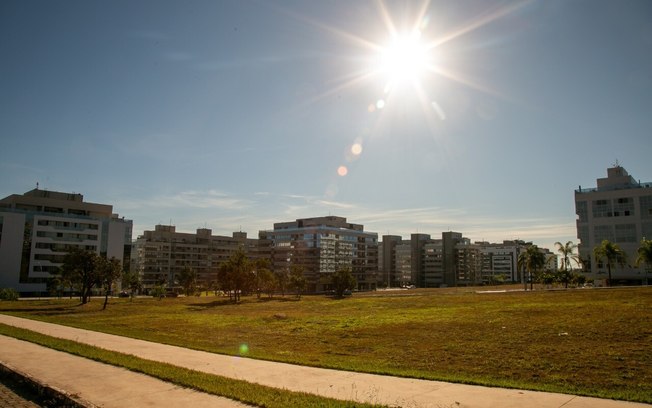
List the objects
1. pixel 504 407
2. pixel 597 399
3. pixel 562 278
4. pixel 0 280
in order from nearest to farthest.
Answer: pixel 504 407 → pixel 597 399 → pixel 562 278 → pixel 0 280

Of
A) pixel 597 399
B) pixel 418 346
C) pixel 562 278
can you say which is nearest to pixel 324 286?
pixel 562 278

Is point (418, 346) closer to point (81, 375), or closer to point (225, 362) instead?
point (225, 362)

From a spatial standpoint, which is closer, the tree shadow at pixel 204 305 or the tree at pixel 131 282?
the tree shadow at pixel 204 305

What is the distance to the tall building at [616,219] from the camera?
11500 centimetres

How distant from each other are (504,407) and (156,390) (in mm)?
10710

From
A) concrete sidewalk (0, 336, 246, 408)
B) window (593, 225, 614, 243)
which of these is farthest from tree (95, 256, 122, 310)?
window (593, 225, 614, 243)

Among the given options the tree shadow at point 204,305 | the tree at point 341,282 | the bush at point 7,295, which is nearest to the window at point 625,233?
the tree at point 341,282

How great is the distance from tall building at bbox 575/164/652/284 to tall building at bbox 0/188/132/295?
134 meters

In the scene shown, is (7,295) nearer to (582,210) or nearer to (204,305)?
(204,305)

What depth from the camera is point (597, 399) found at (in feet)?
42.9

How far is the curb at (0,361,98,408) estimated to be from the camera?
12.8 meters

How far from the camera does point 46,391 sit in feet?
47.0

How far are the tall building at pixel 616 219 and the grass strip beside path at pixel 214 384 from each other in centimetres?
12297

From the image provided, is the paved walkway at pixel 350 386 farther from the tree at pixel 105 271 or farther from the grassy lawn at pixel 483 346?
the tree at pixel 105 271
